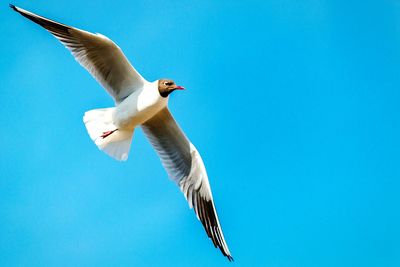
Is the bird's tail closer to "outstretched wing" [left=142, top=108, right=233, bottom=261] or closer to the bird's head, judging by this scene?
"outstretched wing" [left=142, top=108, right=233, bottom=261]

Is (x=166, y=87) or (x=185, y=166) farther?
(x=185, y=166)

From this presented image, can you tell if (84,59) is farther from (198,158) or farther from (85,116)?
(198,158)

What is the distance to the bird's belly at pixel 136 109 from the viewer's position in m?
5.95

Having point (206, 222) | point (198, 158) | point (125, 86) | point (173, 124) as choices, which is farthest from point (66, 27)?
point (206, 222)

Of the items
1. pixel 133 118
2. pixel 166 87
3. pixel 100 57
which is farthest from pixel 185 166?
pixel 100 57

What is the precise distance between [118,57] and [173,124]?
953 mm

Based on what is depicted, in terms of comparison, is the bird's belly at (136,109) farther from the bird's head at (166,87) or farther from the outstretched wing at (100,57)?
the outstretched wing at (100,57)

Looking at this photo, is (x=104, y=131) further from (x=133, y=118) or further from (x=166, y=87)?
(x=166, y=87)

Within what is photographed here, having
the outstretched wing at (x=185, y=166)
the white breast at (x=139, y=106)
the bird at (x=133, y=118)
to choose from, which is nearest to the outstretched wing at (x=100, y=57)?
the bird at (x=133, y=118)

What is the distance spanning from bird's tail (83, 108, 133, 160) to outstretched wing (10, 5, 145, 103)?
0.27 m

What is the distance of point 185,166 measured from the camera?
649 centimetres

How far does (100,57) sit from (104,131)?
2.48 ft

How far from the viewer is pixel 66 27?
228 inches

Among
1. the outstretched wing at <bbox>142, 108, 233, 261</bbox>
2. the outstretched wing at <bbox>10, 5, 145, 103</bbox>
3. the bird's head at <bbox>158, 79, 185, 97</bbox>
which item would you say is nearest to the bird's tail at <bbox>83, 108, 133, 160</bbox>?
the outstretched wing at <bbox>10, 5, 145, 103</bbox>
